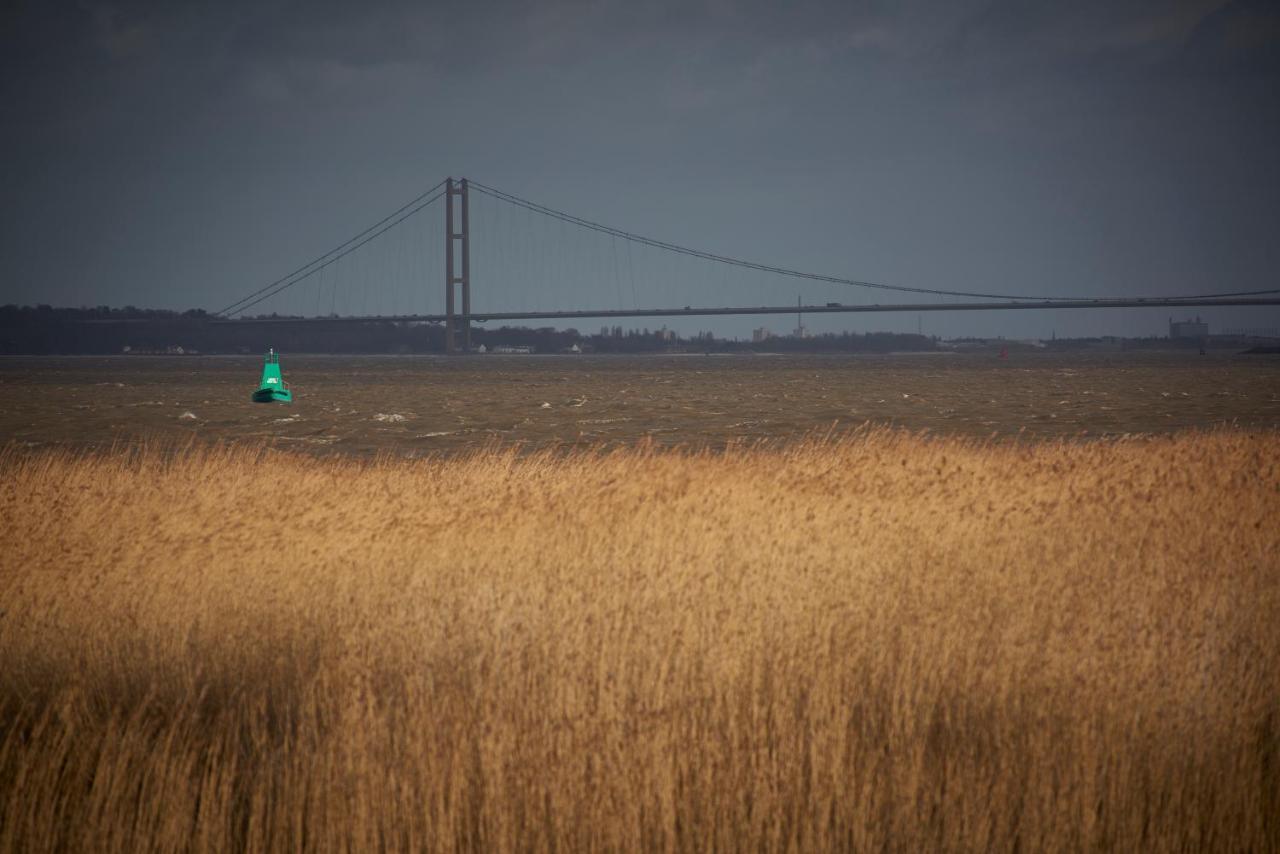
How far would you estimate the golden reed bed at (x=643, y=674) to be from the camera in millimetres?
4598

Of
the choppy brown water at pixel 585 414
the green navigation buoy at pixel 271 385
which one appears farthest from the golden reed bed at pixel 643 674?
the green navigation buoy at pixel 271 385

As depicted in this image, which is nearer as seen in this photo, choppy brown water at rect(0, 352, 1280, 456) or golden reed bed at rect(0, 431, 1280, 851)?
golden reed bed at rect(0, 431, 1280, 851)

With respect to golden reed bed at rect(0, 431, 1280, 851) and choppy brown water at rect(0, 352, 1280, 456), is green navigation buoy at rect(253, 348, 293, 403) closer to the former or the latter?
choppy brown water at rect(0, 352, 1280, 456)

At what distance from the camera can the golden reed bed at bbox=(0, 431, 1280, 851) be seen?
4.60 meters

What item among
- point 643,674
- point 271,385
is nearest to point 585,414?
point 271,385

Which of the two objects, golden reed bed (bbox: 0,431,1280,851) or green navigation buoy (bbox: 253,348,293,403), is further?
green navigation buoy (bbox: 253,348,293,403)

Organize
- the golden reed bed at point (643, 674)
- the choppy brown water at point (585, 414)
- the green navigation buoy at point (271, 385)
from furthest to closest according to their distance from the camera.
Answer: the green navigation buoy at point (271, 385), the choppy brown water at point (585, 414), the golden reed bed at point (643, 674)

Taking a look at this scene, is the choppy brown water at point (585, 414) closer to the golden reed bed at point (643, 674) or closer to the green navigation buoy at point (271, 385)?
the green navigation buoy at point (271, 385)

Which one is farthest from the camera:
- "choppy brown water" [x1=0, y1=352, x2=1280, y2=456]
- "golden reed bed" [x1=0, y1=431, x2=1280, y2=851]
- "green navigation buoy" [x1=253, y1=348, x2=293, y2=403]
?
"green navigation buoy" [x1=253, y1=348, x2=293, y2=403]

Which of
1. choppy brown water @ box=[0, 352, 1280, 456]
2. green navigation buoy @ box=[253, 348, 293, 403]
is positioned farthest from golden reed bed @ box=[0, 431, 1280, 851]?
green navigation buoy @ box=[253, 348, 293, 403]

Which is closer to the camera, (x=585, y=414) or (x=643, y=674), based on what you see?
(x=643, y=674)

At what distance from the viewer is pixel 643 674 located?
234 inches

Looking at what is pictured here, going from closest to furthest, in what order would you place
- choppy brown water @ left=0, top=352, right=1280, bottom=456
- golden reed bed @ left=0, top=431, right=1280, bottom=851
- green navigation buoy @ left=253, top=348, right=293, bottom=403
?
golden reed bed @ left=0, top=431, right=1280, bottom=851 → choppy brown water @ left=0, top=352, right=1280, bottom=456 → green navigation buoy @ left=253, top=348, right=293, bottom=403

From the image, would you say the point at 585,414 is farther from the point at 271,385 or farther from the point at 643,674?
the point at 643,674
